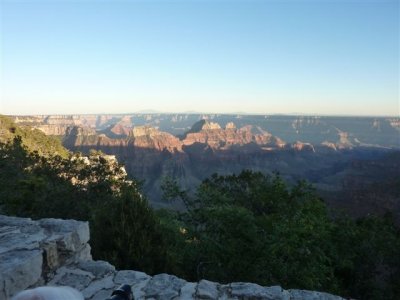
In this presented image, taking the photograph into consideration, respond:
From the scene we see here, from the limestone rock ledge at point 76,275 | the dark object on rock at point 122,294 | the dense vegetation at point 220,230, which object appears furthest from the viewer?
the dense vegetation at point 220,230

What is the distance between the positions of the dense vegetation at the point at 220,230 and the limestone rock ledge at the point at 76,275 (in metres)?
1.43

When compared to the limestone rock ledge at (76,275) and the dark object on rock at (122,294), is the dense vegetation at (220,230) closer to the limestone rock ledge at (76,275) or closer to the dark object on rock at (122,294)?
the limestone rock ledge at (76,275)

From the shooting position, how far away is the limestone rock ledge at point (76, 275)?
596cm

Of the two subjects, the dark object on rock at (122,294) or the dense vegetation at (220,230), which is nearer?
the dark object on rock at (122,294)

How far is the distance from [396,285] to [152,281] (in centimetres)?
1359

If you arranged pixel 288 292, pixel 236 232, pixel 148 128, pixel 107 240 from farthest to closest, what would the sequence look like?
pixel 148 128, pixel 236 232, pixel 107 240, pixel 288 292

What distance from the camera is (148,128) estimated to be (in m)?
198

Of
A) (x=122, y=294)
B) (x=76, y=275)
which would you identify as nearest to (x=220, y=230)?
(x=76, y=275)

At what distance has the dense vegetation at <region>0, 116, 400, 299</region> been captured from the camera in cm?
914

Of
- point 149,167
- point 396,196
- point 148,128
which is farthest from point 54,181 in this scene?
point 148,128

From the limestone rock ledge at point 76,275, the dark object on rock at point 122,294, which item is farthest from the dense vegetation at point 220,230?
the dark object on rock at point 122,294

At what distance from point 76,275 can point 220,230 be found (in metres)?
5.76

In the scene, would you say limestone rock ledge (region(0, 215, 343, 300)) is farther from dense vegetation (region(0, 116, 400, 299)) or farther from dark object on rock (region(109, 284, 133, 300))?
dark object on rock (region(109, 284, 133, 300))

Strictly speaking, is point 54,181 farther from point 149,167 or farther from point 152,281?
point 149,167
